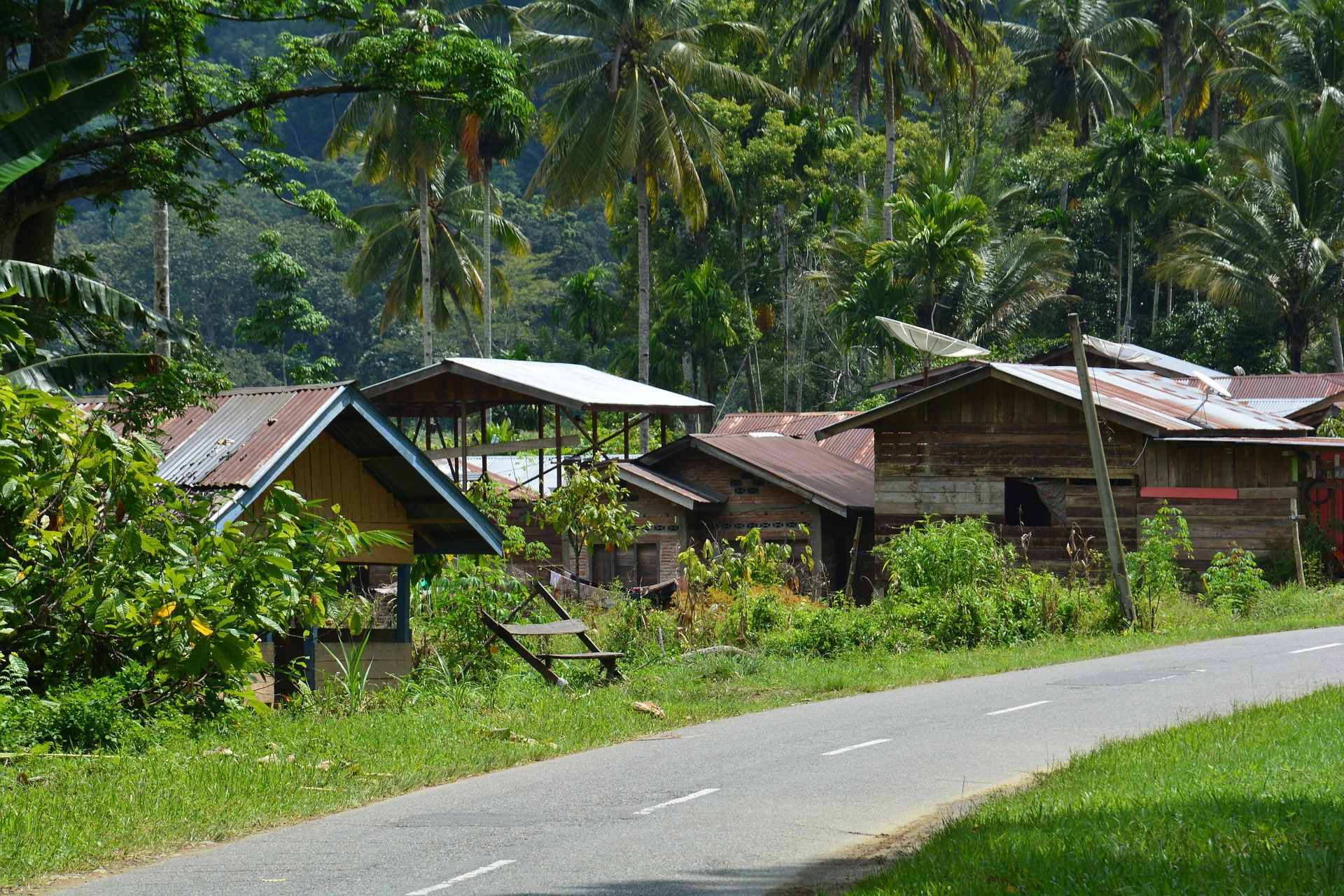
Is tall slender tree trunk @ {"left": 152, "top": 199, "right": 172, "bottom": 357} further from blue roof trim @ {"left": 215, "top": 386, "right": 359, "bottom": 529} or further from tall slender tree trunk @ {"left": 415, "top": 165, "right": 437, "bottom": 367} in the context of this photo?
tall slender tree trunk @ {"left": 415, "top": 165, "right": 437, "bottom": 367}

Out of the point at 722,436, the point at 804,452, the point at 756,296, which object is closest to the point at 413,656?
the point at 722,436

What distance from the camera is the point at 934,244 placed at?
4525cm

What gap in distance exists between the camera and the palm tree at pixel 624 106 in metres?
44.6

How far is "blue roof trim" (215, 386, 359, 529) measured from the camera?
14695 millimetres

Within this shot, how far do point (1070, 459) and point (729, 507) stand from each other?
Answer: 7.57 meters

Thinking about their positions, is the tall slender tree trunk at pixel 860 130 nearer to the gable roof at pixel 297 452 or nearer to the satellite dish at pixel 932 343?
the satellite dish at pixel 932 343

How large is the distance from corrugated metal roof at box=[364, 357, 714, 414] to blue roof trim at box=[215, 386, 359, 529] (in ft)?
34.0

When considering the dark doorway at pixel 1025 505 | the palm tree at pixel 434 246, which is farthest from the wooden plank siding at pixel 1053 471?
the palm tree at pixel 434 246

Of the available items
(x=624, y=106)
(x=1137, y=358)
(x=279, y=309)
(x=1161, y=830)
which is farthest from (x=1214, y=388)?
(x=279, y=309)

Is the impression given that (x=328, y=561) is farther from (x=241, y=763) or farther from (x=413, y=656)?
(x=413, y=656)

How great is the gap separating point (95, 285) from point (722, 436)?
20.6 m

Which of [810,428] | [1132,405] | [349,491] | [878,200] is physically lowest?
[349,491]

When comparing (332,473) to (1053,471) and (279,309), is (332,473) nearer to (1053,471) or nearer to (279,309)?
(1053,471)

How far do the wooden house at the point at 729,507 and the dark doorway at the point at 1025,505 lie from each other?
10.1 ft
